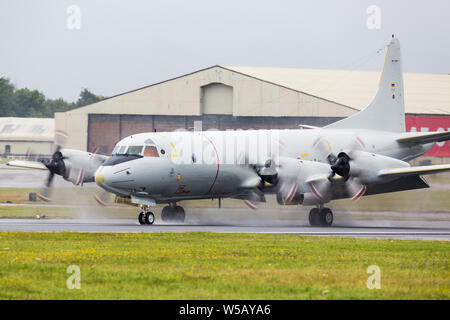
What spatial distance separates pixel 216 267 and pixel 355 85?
184 feet

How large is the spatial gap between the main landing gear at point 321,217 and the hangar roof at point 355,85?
2879 centimetres

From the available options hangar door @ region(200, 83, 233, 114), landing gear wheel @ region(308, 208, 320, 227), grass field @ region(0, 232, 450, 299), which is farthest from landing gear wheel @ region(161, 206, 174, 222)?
hangar door @ region(200, 83, 233, 114)

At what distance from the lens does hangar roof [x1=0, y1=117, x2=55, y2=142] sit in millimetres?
117000

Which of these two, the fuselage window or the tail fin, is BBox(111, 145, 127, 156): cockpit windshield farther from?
the tail fin

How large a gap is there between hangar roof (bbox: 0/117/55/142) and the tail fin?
273 feet

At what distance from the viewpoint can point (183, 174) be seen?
3344cm

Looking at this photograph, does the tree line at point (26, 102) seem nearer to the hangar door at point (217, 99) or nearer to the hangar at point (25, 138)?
the hangar at point (25, 138)

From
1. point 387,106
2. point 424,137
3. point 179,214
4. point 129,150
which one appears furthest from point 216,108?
point 129,150

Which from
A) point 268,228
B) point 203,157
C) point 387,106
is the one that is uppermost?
point 387,106

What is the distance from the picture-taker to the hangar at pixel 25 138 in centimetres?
11619

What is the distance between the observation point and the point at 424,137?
1468 inches

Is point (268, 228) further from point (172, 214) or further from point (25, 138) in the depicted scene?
point (25, 138)
